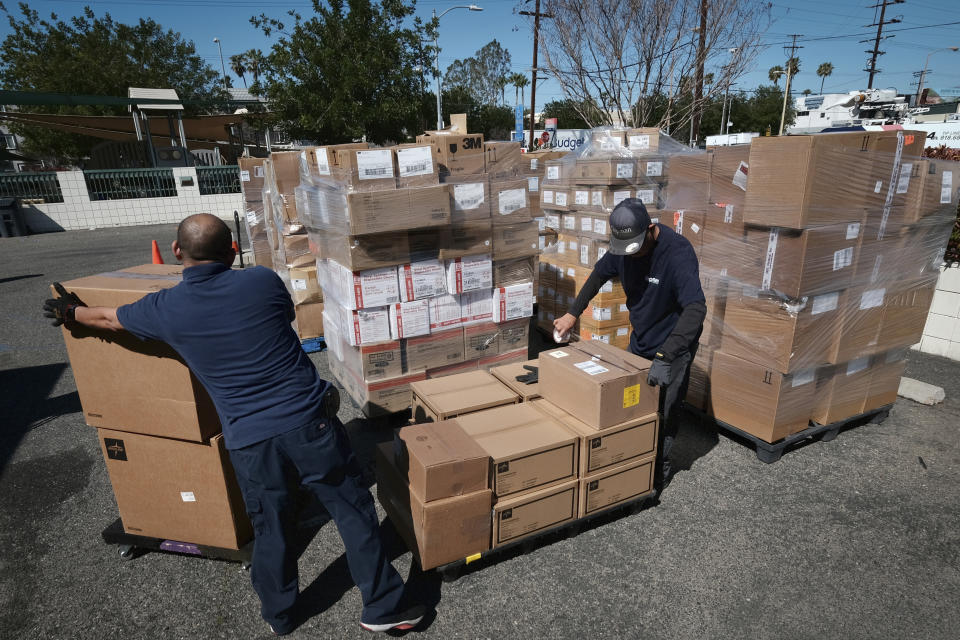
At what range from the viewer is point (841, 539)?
10.4 ft

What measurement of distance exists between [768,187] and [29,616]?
516cm

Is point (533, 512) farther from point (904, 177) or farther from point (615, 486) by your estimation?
point (904, 177)

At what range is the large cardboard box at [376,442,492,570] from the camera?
106 inches

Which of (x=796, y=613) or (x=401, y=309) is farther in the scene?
(x=401, y=309)

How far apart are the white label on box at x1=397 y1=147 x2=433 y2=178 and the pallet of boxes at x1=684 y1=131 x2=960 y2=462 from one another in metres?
2.25

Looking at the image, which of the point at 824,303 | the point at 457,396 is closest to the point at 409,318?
the point at 457,396

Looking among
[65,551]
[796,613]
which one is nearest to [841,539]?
[796,613]

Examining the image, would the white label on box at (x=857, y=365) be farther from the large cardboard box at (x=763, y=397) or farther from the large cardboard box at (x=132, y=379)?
the large cardboard box at (x=132, y=379)

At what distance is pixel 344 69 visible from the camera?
1880cm

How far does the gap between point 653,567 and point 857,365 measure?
2631 mm

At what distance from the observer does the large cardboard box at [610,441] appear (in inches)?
120

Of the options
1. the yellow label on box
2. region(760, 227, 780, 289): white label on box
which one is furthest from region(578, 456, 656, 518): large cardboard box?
region(760, 227, 780, 289): white label on box

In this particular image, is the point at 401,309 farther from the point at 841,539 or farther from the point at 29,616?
the point at 841,539

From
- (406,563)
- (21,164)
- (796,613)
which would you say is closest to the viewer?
(796,613)
